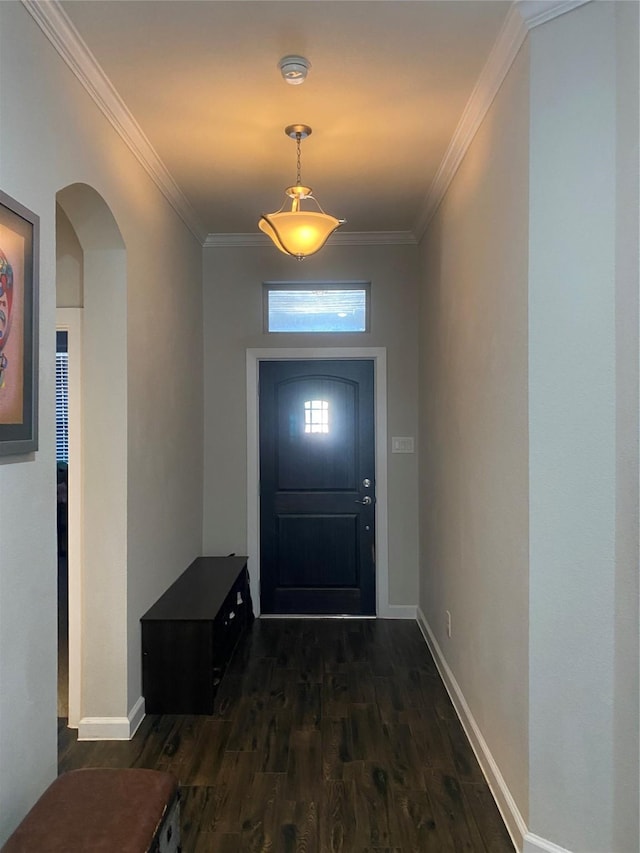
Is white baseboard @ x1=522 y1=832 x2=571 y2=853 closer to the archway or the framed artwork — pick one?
the archway

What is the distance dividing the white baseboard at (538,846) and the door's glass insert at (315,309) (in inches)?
131

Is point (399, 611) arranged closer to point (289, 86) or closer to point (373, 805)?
point (373, 805)

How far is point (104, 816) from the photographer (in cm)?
162

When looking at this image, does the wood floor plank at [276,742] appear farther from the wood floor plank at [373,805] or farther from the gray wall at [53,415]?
the gray wall at [53,415]

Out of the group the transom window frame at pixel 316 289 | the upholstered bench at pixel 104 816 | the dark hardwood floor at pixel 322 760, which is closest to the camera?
the upholstered bench at pixel 104 816

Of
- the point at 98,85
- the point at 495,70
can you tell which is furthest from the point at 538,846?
the point at 98,85

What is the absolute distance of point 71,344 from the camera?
285cm

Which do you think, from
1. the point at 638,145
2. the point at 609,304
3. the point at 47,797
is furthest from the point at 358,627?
the point at 638,145

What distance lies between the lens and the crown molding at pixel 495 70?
74.4 inches

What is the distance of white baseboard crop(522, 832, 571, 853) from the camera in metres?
1.94

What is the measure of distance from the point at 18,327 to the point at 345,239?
3.07 metres

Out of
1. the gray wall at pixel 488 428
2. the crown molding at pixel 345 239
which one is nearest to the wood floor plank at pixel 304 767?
the gray wall at pixel 488 428

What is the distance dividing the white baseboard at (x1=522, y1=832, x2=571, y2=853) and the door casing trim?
8.28 feet

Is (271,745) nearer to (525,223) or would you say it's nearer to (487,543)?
(487,543)
